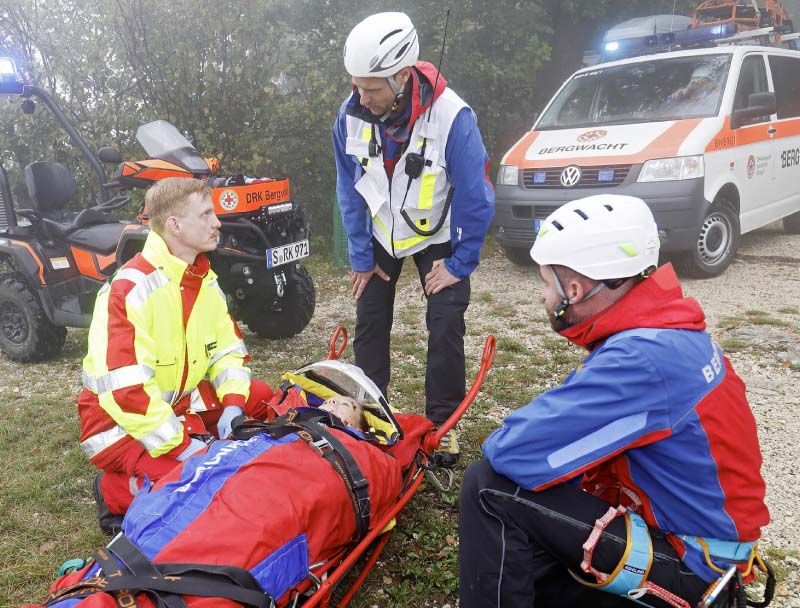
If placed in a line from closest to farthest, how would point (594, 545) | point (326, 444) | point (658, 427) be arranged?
point (658, 427)
point (594, 545)
point (326, 444)

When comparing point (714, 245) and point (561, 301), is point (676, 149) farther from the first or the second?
point (561, 301)

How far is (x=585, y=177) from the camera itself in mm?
6539

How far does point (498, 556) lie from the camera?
6.69 ft

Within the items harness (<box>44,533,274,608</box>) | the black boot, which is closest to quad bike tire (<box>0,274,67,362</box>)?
the black boot

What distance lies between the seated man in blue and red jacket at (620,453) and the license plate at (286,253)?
3069 millimetres

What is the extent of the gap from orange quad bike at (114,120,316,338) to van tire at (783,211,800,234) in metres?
6.99

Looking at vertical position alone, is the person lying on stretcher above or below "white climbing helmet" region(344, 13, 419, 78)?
below

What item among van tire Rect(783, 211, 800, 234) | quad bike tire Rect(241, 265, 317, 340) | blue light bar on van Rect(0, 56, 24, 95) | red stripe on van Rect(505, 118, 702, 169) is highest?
blue light bar on van Rect(0, 56, 24, 95)

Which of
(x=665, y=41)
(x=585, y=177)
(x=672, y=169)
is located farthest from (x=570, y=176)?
(x=665, y=41)

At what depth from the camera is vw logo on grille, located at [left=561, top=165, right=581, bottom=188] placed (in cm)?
658

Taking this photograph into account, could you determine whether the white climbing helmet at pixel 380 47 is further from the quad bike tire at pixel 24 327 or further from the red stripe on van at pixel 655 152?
the red stripe on van at pixel 655 152

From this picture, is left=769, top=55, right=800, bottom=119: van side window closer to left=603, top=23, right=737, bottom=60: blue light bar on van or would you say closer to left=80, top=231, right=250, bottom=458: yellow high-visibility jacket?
left=603, top=23, right=737, bottom=60: blue light bar on van

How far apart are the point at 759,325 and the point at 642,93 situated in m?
2.83

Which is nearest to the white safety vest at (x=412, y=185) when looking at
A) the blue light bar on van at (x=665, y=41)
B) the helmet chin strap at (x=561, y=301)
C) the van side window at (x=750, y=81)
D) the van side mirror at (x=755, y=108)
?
the helmet chin strap at (x=561, y=301)
